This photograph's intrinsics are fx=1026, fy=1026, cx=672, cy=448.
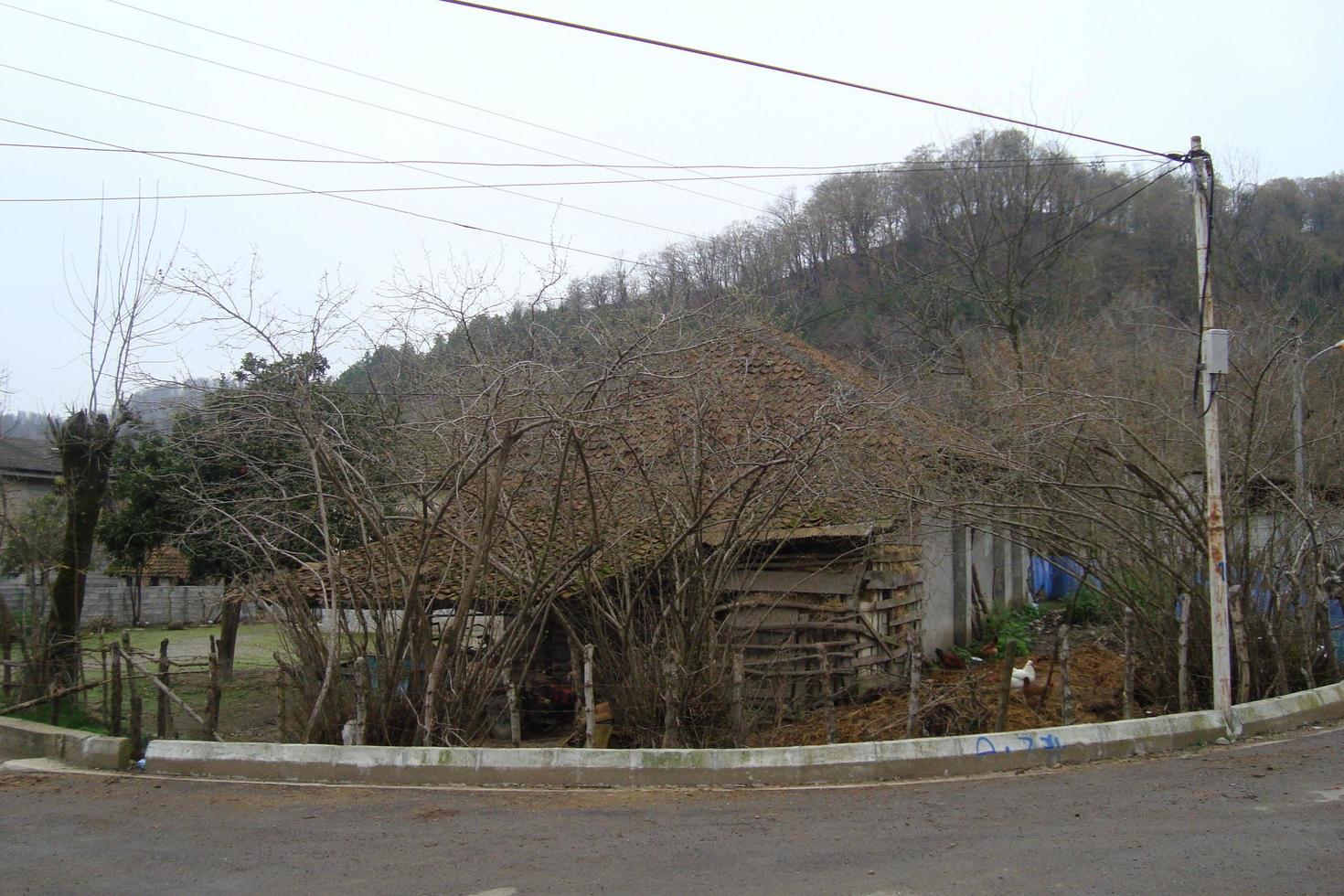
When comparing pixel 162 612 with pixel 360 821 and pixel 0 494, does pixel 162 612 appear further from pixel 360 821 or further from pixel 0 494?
pixel 360 821

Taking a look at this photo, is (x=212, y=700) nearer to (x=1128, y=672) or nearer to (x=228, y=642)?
(x=1128, y=672)

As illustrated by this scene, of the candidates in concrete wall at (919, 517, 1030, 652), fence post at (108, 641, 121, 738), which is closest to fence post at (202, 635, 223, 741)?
fence post at (108, 641, 121, 738)

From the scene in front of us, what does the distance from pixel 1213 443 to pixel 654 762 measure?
6232 millimetres

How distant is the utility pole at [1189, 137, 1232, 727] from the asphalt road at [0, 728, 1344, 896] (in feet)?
3.92

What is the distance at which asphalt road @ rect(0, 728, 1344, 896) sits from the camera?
5.73m

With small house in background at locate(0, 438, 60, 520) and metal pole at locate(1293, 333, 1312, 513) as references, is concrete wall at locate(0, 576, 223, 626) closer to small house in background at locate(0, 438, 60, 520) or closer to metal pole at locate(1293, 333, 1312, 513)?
small house in background at locate(0, 438, 60, 520)

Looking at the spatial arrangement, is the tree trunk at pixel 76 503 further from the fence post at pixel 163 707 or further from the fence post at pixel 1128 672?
the fence post at pixel 1128 672

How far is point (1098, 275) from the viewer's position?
33250mm

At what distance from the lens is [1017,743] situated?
8.50 metres

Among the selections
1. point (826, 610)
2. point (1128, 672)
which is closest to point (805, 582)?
point (826, 610)

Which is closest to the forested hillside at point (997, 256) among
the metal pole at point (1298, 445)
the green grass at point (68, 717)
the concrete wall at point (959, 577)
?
the concrete wall at point (959, 577)

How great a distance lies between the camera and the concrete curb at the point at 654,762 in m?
8.12

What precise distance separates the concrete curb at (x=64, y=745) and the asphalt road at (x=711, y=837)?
545 mm

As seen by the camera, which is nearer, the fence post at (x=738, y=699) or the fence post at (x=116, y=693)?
the fence post at (x=738, y=699)
